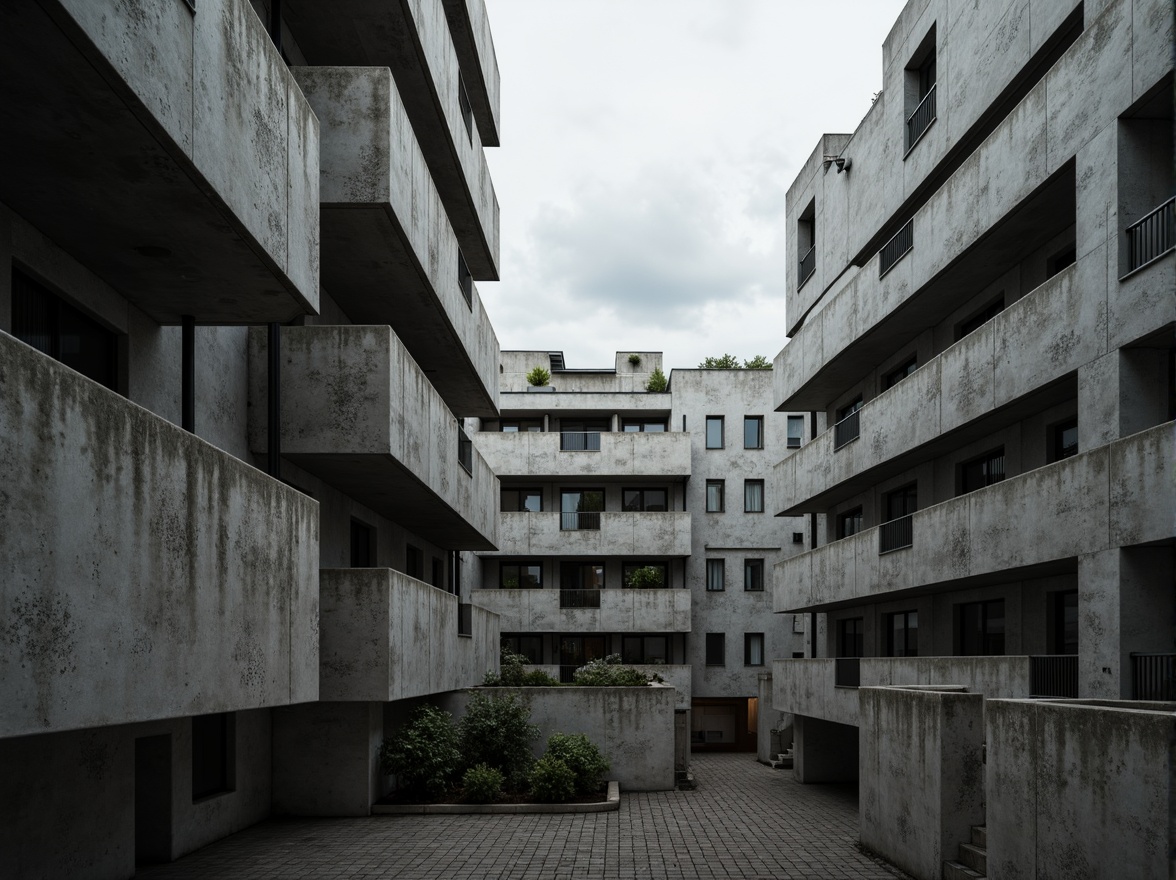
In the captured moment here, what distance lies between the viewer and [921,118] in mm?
23484

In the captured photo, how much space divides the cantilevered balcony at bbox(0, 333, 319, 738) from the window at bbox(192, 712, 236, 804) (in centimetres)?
496

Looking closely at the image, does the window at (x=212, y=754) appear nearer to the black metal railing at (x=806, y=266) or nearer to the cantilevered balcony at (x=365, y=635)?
the cantilevered balcony at (x=365, y=635)

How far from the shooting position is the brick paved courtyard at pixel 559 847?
14.8 meters

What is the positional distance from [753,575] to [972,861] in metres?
32.2

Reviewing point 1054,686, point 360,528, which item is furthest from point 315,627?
point 1054,686

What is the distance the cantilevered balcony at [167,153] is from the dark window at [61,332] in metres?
0.51

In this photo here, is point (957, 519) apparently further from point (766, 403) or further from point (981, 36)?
point (766, 403)

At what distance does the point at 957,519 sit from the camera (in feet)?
68.7

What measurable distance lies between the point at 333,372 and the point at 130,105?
8316 mm

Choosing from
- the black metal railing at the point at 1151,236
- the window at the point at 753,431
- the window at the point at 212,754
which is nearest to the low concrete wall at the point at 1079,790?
the black metal railing at the point at 1151,236

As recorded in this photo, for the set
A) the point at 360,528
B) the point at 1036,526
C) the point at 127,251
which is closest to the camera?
the point at 127,251

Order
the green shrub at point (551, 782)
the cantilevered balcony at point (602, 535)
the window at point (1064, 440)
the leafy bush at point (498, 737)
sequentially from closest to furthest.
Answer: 1. the window at point (1064, 440)
2. the green shrub at point (551, 782)
3. the leafy bush at point (498, 737)
4. the cantilevered balcony at point (602, 535)

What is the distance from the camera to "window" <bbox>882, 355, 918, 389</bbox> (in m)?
25.9

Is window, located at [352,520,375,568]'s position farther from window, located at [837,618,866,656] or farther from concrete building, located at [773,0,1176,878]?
window, located at [837,618,866,656]
